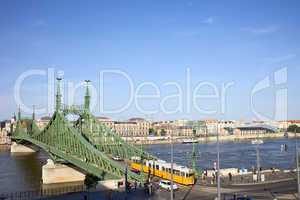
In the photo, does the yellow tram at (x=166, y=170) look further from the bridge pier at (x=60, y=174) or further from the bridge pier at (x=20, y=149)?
the bridge pier at (x=20, y=149)

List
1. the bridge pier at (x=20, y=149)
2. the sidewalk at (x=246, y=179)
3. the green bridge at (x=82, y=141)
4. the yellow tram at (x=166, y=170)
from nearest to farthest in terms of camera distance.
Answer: the yellow tram at (x=166, y=170) < the sidewalk at (x=246, y=179) < the green bridge at (x=82, y=141) < the bridge pier at (x=20, y=149)

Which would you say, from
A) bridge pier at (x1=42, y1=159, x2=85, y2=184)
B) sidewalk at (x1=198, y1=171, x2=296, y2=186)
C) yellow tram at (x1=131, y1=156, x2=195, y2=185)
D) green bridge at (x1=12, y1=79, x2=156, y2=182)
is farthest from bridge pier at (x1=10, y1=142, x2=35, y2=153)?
sidewalk at (x1=198, y1=171, x2=296, y2=186)

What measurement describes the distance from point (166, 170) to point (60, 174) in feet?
57.7

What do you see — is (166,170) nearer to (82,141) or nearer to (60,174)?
(82,141)

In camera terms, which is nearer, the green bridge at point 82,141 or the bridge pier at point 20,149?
the green bridge at point 82,141

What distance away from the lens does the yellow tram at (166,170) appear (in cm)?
3725

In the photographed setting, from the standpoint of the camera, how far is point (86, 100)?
2440 inches

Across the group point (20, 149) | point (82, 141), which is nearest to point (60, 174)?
point (82, 141)

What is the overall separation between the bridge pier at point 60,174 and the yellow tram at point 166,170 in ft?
23.6

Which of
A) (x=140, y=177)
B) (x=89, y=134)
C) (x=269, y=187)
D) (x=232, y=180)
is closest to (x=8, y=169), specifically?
(x=89, y=134)

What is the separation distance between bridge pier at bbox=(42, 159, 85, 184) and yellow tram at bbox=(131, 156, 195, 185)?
7188 millimetres

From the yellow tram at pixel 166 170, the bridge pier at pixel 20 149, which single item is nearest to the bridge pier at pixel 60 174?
the yellow tram at pixel 166 170

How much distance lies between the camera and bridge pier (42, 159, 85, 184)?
175ft

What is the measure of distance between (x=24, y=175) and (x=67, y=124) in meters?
14.5
